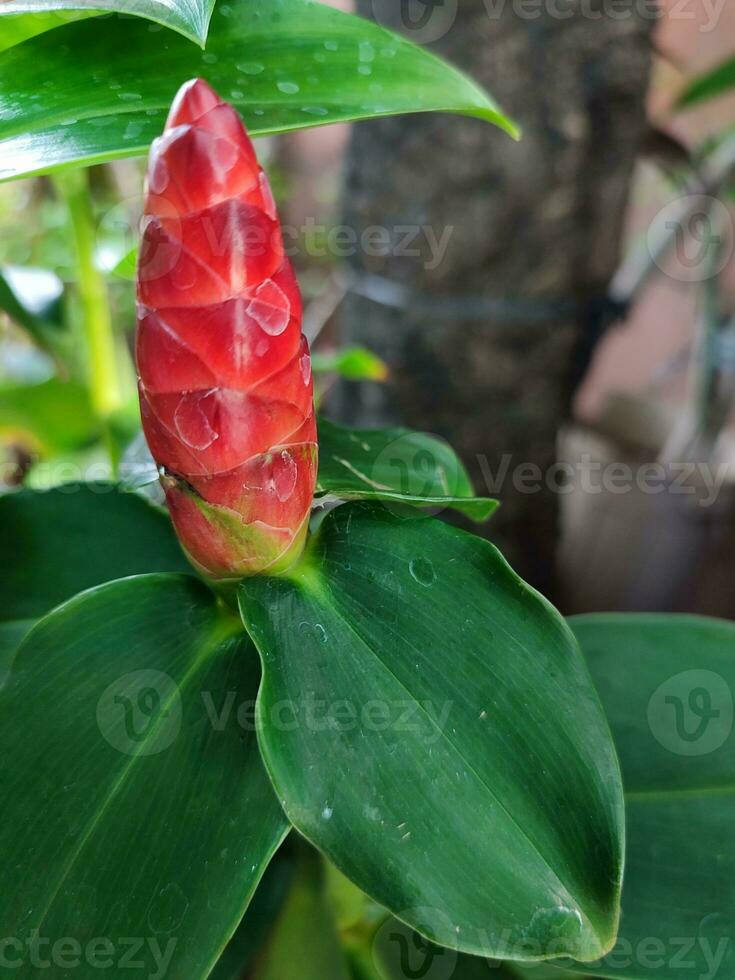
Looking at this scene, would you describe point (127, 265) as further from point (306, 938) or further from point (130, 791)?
point (306, 938)

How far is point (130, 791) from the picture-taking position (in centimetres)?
35

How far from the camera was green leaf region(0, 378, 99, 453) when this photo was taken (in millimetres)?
822

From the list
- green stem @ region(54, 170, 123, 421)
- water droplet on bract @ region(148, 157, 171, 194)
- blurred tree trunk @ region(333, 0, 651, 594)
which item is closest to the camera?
water droplet on bract @ region(148, 157, 171, 194)

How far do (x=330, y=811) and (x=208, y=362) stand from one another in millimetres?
187

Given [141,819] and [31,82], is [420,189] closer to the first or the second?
[31,82]

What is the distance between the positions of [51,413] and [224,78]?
0.57 meters

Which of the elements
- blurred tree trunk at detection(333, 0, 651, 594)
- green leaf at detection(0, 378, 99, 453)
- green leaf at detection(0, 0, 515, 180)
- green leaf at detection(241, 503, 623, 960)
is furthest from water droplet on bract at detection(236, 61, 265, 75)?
blurred tree trunk at detection(333, 0, 651, 594)

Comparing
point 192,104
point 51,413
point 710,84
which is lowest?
point 51,413

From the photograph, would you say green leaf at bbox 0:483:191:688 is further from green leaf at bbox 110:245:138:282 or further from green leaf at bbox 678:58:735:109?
green leaf at bbox 678:58:735:109

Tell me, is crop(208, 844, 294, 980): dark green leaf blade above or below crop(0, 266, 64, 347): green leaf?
below

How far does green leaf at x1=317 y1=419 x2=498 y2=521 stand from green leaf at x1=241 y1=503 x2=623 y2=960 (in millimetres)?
33

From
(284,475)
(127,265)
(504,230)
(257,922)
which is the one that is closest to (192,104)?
(284,475)

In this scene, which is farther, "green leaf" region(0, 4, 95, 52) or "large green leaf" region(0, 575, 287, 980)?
"green leaf" region(0, 4, 95, 52)

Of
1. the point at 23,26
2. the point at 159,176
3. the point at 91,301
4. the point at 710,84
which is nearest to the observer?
the point at 159,176
